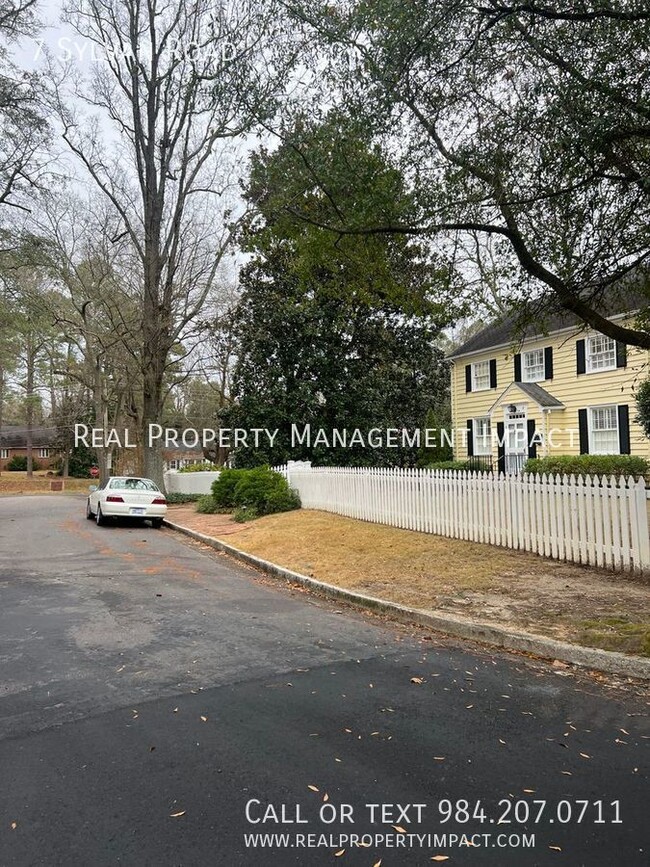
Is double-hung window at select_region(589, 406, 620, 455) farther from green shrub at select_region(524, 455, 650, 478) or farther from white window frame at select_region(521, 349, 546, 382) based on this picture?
white window frame at select_region(521, 349, 546, 382)

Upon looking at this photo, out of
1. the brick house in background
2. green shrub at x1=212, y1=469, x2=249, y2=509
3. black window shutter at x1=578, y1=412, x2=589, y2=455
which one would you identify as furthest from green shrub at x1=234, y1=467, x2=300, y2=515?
the brick house in background

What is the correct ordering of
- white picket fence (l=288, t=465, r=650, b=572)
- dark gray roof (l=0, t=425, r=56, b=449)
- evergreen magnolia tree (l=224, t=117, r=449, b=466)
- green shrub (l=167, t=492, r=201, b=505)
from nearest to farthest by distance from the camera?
1. white picket fence (l=288, t=465, r=650, b=572)
2. evergreen magnolia tree (l=224, t=117, r=449, b=466)
3. green shrub (l=167, t=492, r=201, b=505)
4. dark gray roof (l=0, t=425, r=56, b=449)

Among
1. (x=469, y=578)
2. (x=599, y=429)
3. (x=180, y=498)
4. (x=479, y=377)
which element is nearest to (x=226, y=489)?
(x=180, y=498)

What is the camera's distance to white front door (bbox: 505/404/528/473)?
2239cm

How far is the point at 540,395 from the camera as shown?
71.4ft

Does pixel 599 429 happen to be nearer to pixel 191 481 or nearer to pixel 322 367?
pixel 322 367

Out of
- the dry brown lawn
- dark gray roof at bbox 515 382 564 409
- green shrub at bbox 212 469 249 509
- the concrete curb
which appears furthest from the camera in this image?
dark gray roof at bbox 515 382 564 409

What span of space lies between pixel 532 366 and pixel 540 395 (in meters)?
1.97

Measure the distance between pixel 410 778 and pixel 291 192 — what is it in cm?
731

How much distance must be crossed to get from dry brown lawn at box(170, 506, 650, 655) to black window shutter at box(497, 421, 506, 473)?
12318 millimetres

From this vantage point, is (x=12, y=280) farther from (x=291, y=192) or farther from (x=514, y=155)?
(x=514, y=155)

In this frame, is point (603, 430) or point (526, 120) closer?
point (526, 120)

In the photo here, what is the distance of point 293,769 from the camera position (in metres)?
3.12

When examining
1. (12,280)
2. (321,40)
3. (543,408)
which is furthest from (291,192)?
(543,408)
